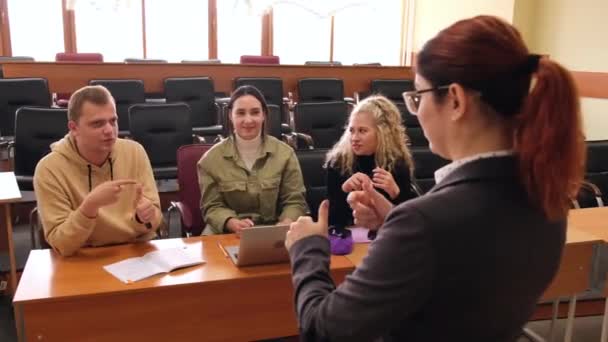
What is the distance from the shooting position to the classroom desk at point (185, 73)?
517 centimetres

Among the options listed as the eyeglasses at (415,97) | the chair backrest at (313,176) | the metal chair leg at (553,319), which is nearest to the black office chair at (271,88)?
the chair backrest at (313,176)

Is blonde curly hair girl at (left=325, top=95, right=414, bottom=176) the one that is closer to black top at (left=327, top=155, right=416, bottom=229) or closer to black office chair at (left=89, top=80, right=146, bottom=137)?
black top at (left=327, top=155, right=416, bottom=229)

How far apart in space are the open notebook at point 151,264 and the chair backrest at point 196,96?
327 centimetres

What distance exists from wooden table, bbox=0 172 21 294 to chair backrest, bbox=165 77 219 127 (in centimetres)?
236

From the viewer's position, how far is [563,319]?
9.77 feet

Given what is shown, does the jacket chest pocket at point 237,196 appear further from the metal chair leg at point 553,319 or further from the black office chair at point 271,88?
the black office chair at point 271,88

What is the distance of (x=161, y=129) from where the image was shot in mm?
4043

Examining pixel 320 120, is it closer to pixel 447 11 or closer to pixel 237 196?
pixel 237 196

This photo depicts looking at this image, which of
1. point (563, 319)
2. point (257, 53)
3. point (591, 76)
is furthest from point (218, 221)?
point (257, 53)

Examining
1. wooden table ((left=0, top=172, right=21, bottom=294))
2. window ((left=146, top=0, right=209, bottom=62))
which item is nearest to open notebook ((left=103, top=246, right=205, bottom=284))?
wooden table ((left=0, top=172, right=21, bottom=294))

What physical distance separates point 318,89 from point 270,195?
329 centimetres

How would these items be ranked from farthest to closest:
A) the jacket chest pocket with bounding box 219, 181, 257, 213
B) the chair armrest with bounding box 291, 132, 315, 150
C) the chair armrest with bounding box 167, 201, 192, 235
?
the chair armrest with bounding box 291, 132, 315, 150 < the chair armrest with bounding box 167, 201, 192, 235 < the jacket chest pocket with bounding box 219, 181, 257, 213

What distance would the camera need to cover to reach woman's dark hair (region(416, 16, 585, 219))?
0.81 m

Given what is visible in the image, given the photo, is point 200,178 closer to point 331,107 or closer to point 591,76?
point 331,107
